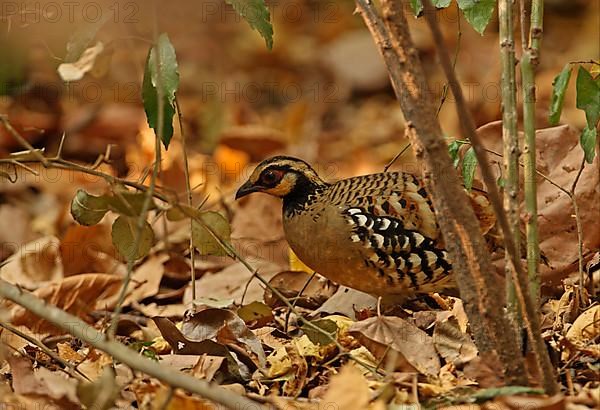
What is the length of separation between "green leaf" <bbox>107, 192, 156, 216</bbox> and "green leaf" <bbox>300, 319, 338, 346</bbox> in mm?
564

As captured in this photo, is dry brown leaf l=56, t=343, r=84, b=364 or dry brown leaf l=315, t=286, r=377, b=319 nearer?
dry brown leaf l=56, t=343, r=84, b=364

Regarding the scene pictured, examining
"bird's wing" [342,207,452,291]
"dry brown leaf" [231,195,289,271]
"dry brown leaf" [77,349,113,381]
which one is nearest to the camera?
"dry brown leaf" [77,349,113,381]

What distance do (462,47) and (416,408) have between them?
231 inches

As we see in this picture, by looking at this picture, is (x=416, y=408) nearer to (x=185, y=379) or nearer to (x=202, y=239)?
(x=185, y=379)

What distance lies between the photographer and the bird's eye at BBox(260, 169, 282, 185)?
3.80m


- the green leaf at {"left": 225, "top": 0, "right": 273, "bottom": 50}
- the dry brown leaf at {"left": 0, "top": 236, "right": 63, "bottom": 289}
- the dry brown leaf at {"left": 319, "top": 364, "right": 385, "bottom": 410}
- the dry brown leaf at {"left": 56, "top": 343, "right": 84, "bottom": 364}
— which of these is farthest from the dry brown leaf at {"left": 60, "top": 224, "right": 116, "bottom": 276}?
the dry brown leaf at {"left": 319, "top": 364, "right": 385, "bottom": 410}

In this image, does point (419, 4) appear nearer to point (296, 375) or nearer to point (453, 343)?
point (453, 343)

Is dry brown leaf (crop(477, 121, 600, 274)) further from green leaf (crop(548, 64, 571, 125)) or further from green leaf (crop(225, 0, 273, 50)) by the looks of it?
green leaf (crop(225, 0, 273, 50))

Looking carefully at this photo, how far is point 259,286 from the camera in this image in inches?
153

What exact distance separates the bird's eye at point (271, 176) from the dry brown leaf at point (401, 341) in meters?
1.02

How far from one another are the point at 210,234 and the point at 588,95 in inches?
41.6

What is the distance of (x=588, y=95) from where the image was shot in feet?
8.99

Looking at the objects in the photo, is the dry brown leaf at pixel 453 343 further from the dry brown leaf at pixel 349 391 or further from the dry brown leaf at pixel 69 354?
the dry brown leaf at pixel 69 354

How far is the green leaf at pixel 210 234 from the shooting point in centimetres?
283
